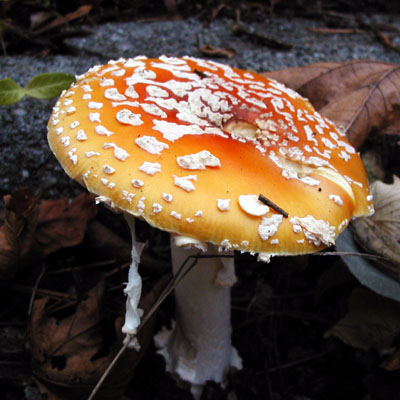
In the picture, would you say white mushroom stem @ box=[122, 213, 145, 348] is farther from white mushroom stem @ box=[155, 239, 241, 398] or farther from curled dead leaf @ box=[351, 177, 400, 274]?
curled dead leaf @ box=[351, 177, 400, 274]

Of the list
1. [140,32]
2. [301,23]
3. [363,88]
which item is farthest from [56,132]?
[301,23]

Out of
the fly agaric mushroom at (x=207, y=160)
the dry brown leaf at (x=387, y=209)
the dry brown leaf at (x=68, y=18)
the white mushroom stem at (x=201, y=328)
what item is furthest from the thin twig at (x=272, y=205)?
the dry brown leaf at (x=68, y=18)

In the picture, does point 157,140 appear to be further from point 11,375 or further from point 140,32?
point 140,32

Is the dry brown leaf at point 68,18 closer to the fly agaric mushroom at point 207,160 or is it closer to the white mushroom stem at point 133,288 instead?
the fly agaric mushroom at point 207,160

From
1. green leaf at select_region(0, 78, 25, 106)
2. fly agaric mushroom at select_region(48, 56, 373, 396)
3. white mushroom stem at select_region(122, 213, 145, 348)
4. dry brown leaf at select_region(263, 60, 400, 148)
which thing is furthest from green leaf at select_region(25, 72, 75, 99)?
dry brown leaf at select_region(263, 60, 400, 148)

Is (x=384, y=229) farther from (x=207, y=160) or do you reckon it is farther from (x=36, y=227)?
(x=36, y=227)

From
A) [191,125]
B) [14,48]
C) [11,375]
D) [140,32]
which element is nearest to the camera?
[191,125]

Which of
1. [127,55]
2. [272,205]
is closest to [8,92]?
[127,55]
